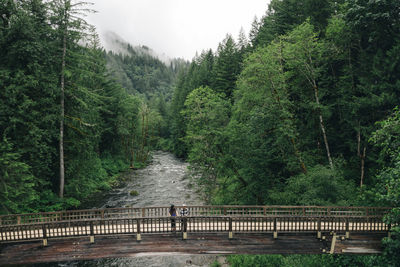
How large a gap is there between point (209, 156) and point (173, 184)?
13.5 m

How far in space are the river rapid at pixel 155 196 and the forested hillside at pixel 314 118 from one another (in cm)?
450

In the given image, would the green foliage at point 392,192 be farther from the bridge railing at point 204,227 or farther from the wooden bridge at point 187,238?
the bridge railing at point 204,227

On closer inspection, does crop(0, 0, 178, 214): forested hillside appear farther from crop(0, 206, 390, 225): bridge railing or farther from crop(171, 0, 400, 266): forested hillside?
crop(171, 0, 400, 266): forested hillside

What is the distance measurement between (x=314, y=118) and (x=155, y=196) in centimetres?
2019

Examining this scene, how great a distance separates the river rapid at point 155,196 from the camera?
1780cm

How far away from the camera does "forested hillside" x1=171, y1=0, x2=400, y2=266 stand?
55.1 feet

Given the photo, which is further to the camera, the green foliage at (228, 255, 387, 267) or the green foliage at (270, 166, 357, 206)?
the green foliage at (270, 166, 357, 206)

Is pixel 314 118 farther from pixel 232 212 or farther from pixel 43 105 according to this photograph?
pixel 43 105

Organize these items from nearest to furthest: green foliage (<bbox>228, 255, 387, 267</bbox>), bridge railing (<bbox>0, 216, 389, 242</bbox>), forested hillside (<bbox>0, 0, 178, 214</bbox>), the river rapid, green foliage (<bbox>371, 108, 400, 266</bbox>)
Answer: green foliage (<bbox>371, 108, 400, 266</bbox>) → bridge railing (<bbox>0, 216, 389, 242</bbox>) → green foliage (<bbox>228, 255, 387, 267</bbox>) → forested hillside (<bbox>0, 0, 178, 214</bbox>) → the river rapid

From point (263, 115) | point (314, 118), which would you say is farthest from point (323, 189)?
point (314, 118)

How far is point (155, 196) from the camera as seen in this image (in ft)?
96.4

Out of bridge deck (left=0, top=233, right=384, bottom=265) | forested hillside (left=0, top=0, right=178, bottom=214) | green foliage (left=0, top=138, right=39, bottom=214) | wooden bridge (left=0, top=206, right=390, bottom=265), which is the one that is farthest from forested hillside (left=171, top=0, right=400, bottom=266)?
green foliage (left=0, top=138, right=39, bottom=214)

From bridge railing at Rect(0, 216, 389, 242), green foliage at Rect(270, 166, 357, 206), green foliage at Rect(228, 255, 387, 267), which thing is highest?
green foliage at Rect(270, 166, 357, 206)

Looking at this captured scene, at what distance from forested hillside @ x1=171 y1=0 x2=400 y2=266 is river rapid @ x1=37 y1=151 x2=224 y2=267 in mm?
4502
